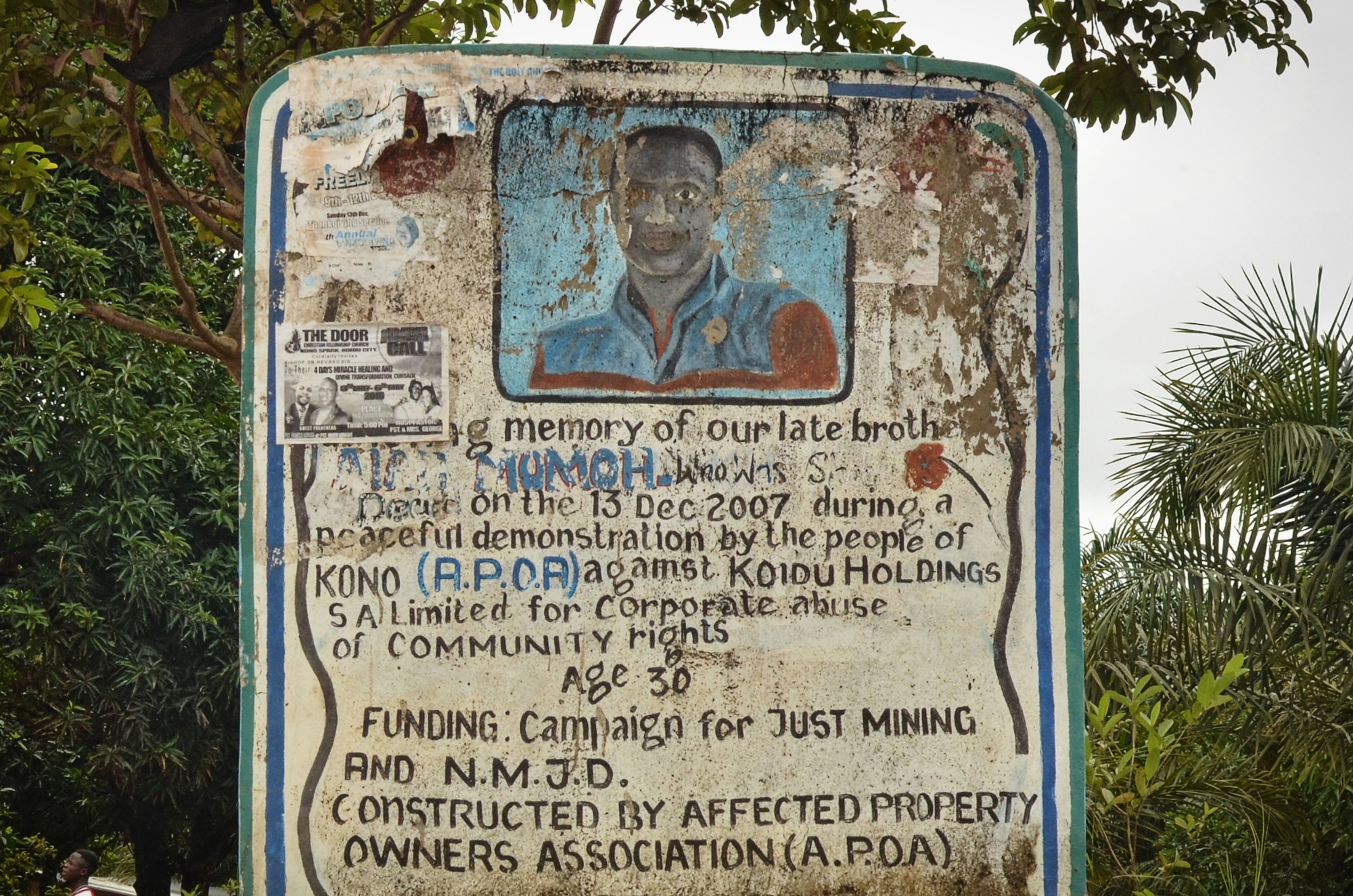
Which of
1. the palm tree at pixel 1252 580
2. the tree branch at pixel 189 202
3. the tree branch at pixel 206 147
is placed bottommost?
the palm tree at pixel 1252 580

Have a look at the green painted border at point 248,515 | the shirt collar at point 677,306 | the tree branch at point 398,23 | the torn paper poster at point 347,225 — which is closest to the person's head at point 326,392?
the green painted border at point 248,515

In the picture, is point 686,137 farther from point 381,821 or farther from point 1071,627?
point 381,821

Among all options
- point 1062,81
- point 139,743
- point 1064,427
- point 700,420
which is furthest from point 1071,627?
point 139,743

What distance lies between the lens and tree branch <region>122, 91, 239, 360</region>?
337 centimetres

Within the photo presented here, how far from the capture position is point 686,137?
105 inches

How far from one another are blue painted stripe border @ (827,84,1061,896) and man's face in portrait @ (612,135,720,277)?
30cm

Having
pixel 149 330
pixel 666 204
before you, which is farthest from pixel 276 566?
pixel 149 330

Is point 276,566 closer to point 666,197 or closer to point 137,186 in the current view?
point 666,197

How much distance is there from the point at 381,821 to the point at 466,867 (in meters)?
0.17

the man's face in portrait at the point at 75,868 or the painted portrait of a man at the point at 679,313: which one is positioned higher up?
the painted portrait of a man at the point at 679,313

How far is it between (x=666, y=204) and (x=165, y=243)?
160cm

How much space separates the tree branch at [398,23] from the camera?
13.1 feet

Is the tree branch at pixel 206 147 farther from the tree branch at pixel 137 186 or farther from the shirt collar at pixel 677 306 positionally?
the shirt collar at pixel 677 306

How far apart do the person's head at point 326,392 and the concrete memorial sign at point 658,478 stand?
0.01 m
